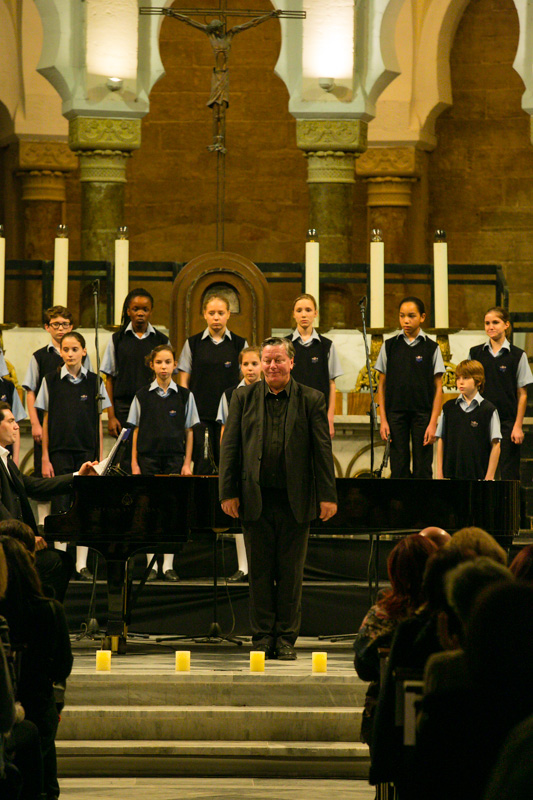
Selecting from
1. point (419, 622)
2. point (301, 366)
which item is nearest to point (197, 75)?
point (301, 366)

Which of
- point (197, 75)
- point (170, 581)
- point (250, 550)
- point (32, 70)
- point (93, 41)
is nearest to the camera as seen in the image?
point (250, 550)

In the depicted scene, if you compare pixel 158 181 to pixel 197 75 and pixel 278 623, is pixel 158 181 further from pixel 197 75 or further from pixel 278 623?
pixel 278 623

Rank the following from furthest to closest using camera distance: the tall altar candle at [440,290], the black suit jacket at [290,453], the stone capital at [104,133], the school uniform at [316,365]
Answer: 1. the stone capital at [104,133]
2. the tall altar candle at [440,290]
3. the school uniform at [316,365]
4. the black suit jacket at [290,453]

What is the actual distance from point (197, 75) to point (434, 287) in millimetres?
6958

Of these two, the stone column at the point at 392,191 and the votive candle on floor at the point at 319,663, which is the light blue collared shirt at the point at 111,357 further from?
the stone column at the point at 392,191

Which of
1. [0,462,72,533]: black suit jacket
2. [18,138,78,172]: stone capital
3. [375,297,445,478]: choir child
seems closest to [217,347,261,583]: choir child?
[375,297,445,478]: choir child

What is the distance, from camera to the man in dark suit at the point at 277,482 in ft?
21.2

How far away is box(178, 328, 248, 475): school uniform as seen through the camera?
855 cm

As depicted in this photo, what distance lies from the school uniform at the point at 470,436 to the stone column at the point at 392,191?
22.5 ft

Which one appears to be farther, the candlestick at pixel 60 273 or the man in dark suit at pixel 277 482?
the candlestick at pixel 60 273

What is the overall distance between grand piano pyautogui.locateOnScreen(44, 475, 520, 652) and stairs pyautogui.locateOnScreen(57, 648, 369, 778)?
1.98ft

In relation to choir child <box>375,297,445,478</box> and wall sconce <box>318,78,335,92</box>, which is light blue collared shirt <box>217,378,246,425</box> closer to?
choir child <box>375,297,445,478</box>

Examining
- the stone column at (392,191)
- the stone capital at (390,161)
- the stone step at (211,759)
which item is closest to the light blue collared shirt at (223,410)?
the stone step at (211,759)

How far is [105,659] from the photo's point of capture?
6148 mm
